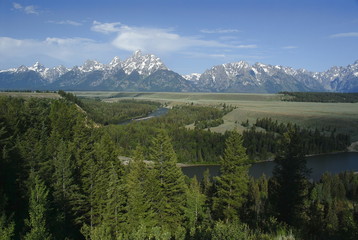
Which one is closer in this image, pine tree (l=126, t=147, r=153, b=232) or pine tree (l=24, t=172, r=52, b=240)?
pine tree (l=24, t=172, r=52, b=240)

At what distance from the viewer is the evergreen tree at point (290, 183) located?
26.6 meters

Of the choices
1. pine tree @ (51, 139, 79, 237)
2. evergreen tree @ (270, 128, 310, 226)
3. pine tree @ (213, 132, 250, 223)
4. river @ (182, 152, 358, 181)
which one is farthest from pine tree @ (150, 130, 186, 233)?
river @ (182, 152, 358, 181)

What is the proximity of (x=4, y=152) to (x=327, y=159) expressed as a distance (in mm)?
99452

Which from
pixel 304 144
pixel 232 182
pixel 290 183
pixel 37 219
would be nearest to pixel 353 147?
pixel 304 144

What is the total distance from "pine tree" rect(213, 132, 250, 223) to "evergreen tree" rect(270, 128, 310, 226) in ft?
10.6

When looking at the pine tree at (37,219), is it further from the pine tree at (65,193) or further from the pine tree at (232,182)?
the pine tree at (232,182)

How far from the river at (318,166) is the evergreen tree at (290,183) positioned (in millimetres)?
48671

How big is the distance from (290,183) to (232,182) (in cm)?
528

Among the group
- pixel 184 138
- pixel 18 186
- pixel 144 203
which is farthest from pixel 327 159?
pixel 18 186

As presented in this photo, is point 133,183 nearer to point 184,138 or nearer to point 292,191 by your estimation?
point 292,191

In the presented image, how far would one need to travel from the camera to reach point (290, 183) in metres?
26.9

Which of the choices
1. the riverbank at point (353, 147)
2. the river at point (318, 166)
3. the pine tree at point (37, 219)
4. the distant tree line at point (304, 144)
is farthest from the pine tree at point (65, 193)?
the riverbank at point (353, 147)

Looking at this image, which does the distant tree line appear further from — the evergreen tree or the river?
the evergreen tree

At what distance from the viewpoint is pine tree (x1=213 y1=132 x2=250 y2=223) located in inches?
1115
